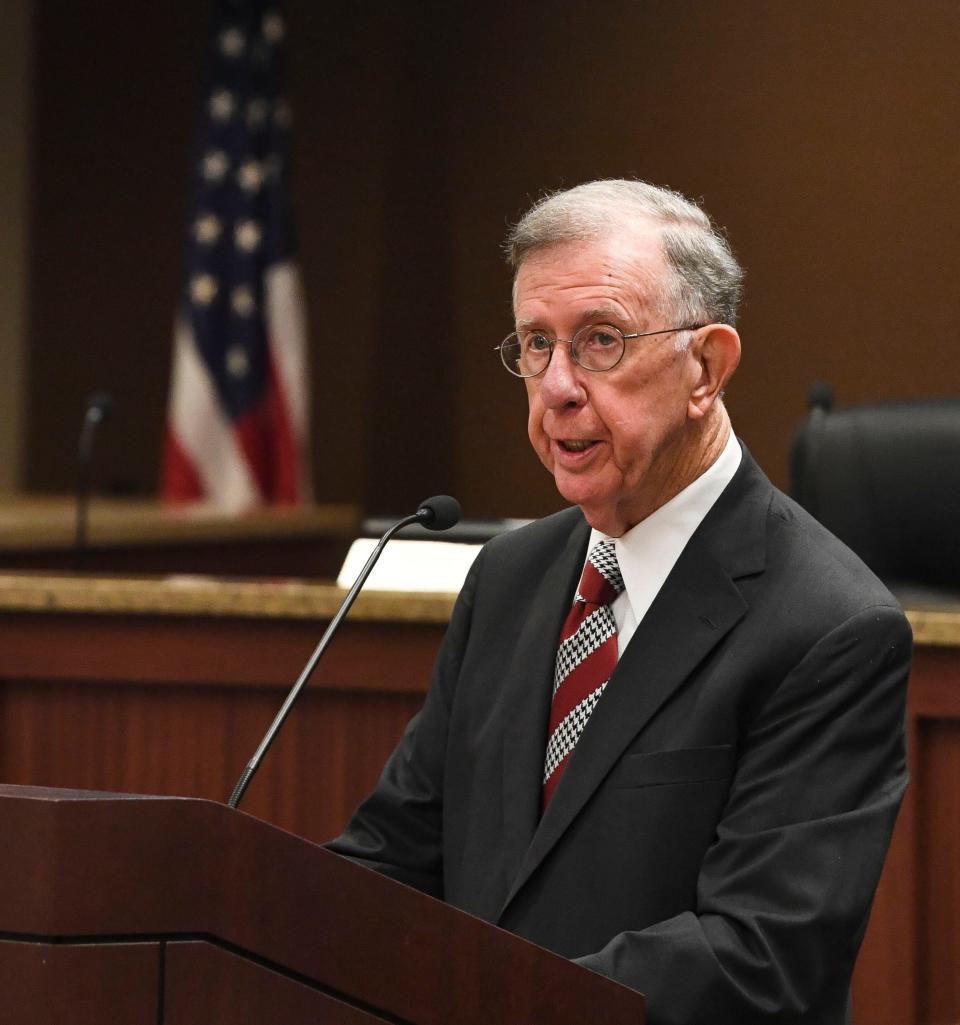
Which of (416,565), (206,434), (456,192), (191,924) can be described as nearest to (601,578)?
(191,924)

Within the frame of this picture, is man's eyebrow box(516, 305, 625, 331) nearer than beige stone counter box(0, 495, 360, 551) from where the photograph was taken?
Yes

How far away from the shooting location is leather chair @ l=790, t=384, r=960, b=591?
2990 mm

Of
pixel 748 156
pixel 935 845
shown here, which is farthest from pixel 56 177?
pixel 935 845

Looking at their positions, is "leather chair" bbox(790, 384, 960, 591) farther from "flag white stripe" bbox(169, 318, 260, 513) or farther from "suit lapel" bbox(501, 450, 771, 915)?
"flag white stripe" bbox(169, 318, 260, 513)

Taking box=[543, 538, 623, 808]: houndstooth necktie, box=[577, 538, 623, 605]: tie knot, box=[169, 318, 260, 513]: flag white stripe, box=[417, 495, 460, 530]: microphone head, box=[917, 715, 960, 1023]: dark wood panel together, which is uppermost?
box=[417, 495, 460, 530]: microphone head

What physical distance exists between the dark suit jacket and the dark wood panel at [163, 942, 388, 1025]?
0.42 m

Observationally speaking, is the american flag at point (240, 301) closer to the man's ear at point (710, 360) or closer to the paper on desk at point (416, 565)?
the paper on desk at point (416, 565)

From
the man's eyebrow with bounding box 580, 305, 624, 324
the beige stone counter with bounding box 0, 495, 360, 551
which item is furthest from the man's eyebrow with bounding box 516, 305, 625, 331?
the beige stone counter with bounding box 0, 495, 360, 551

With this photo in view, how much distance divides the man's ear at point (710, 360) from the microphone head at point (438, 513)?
320 mm

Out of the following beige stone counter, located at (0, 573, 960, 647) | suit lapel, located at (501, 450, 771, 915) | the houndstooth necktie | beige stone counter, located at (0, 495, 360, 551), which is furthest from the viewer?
beige stone counter, located at (0, 495, 360, 551)

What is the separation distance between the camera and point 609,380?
1.77m

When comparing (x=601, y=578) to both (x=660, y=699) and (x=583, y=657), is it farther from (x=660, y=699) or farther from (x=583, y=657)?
(x=660, y=699)

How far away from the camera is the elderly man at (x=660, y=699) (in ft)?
5.12

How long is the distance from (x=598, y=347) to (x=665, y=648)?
345 millimetres
